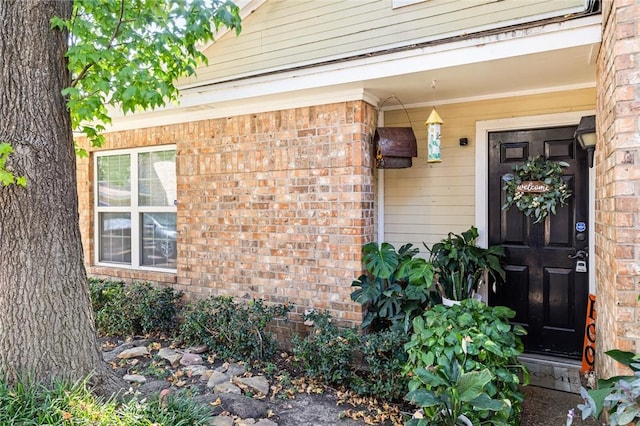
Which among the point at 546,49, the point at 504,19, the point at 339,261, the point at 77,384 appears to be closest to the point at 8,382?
the point at 77,384

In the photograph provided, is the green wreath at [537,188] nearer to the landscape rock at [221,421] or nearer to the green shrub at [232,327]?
the green shrub at [232,327]

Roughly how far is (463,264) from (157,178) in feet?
13.0

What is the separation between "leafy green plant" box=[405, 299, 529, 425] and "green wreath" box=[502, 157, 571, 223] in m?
1.37

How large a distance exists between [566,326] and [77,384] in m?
4.17

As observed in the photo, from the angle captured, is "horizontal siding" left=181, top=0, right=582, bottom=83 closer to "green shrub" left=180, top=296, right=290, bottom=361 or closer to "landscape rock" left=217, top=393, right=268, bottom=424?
"green shrub" left=180, top=296, right=290, bottom=361

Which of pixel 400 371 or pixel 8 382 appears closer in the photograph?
pixel 8 382

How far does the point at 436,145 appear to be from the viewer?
3650 millimetres

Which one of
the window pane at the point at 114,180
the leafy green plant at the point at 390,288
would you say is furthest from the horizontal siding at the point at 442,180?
the window pane at the point at 114,180

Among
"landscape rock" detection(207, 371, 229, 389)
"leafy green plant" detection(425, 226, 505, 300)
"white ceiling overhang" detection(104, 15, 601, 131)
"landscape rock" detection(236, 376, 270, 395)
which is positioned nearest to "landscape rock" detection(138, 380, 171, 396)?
"landscape rock" detection(207, 371, 229, 389)

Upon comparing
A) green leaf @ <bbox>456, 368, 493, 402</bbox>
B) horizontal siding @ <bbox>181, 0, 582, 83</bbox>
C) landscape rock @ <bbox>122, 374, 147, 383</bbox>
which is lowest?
landscape rock @ <bbox>122, 374, 147, 383</bbox>

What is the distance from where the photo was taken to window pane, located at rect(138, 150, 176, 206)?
216 inches

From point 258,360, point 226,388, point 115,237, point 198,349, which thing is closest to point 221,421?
point 226,388

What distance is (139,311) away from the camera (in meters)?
4.96

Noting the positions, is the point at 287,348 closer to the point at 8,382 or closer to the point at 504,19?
the point at 8,382
